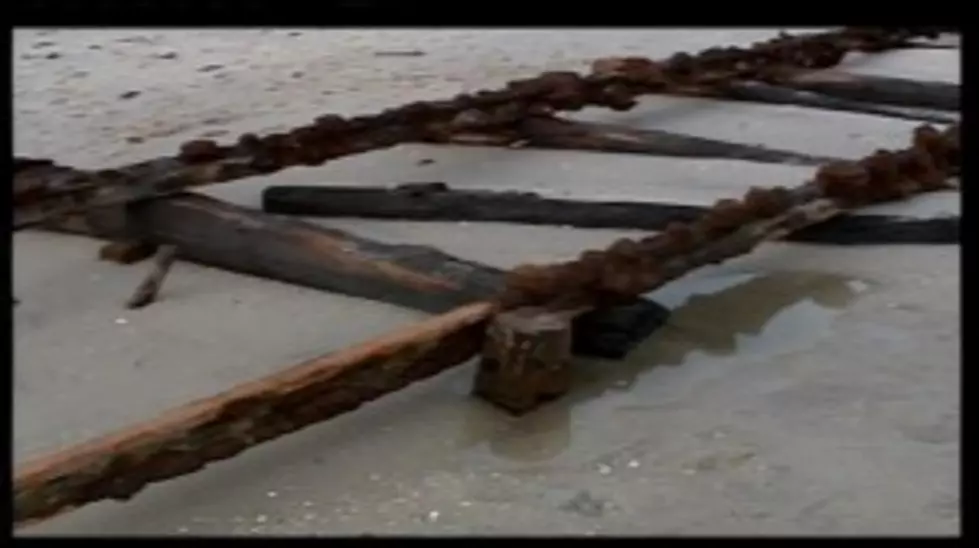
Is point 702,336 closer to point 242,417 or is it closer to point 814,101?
point 242,417

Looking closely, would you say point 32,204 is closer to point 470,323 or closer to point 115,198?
point 115,198

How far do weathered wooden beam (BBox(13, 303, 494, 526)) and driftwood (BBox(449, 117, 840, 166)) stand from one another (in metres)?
1.97

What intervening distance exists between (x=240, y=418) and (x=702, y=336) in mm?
1183

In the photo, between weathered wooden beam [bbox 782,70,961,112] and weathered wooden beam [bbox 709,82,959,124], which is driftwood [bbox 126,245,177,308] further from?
weathered wooden beam [bbox 782,70,961,112]

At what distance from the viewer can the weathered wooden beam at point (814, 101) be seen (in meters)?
5.37

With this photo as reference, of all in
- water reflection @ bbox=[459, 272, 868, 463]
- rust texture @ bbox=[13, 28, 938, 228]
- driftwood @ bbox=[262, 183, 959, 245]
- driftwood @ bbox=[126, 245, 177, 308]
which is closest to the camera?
water reflection @ bbox=[459, 272, 868, 463]

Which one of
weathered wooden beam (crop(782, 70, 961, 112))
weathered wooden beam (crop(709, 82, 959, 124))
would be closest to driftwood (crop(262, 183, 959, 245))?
weathered wooden beam (crop(709, 82, 959, 124))

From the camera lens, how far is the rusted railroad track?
7.71 feet

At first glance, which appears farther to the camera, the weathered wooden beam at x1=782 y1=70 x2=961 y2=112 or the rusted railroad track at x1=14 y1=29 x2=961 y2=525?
the weathered wooden beam at x1=782 y1=70 x2=961 y2=112

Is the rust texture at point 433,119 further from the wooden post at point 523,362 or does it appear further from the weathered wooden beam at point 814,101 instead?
the wooden post at point 523,362

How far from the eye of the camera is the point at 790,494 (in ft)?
8.31

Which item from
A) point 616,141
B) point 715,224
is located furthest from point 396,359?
point 616,141

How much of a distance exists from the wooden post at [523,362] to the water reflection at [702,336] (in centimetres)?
3
